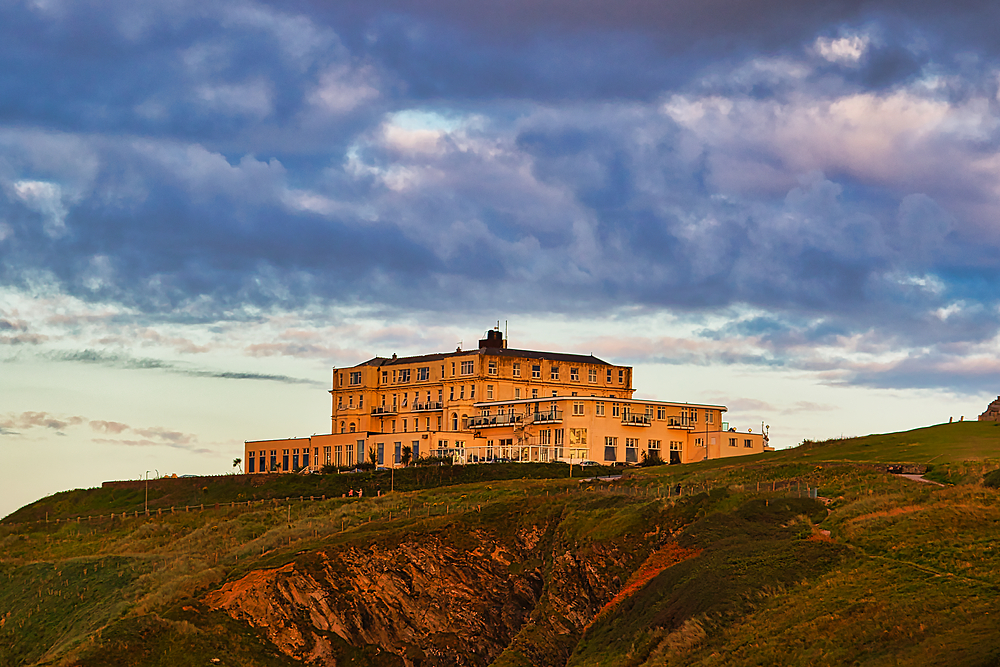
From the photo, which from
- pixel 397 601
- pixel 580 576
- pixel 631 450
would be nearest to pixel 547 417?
pixel 631 450

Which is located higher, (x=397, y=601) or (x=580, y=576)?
(x=580, y=576)

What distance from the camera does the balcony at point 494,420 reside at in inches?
4444

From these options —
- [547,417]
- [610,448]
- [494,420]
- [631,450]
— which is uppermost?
[547,417]

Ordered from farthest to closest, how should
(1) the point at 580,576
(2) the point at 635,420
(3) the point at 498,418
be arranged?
(3) the point at 498,418
(2) the point at 635,420
(1) the point at 580,576

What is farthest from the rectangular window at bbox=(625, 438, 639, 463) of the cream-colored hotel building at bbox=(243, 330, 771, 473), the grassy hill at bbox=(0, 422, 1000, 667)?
the grassy hill at bbox=(0, 422, 1000, 667)

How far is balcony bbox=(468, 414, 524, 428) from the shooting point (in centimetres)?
11288

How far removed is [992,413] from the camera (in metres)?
89.9

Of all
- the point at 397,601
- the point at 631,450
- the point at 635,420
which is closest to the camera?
the point at 397,601

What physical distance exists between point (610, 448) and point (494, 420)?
12354 mm

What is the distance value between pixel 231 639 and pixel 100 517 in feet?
167

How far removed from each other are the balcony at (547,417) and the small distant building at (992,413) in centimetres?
3752

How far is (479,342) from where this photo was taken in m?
129

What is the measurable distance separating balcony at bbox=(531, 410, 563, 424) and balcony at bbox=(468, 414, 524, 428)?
1.83 metres

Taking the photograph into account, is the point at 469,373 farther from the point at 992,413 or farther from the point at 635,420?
the point at 992,413
